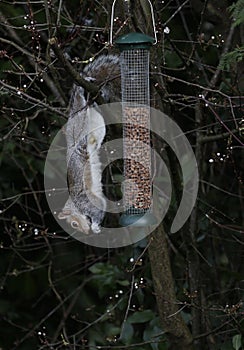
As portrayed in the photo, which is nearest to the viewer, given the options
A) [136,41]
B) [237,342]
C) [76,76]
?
[136,41]

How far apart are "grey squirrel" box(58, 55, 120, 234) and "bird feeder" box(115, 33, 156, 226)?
6 centimetres

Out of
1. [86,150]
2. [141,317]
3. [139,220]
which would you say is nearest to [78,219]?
[86,150]

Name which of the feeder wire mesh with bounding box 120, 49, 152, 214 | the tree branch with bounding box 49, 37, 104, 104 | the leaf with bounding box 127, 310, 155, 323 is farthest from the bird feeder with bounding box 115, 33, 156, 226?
the leaf with bounding box 127, 310, 155, 323

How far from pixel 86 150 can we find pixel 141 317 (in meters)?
0.86

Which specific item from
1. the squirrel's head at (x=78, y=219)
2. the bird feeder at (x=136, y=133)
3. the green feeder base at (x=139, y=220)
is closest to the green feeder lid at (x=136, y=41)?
the bird feeder at (x=136, y=133)

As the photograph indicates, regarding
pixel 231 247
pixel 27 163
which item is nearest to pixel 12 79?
pixel 27 163

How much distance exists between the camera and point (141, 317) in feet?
9.45

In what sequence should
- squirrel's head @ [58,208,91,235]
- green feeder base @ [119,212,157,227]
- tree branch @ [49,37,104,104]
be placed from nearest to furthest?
tree branch @ [49,37,104,104], green feeder base @ [119,212,157,227], squirrel's head @ [58,208,91,235]

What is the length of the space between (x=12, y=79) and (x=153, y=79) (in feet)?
3.40

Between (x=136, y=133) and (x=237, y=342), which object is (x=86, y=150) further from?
(x=237, y=342)

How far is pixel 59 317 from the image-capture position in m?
4.03

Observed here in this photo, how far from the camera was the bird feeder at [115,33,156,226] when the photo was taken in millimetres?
2254

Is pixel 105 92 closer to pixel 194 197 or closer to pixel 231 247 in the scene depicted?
pixel 194 197

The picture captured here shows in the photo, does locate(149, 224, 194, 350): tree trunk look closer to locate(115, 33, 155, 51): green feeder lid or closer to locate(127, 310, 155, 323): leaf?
locate(127, 310, 155, 323): leaf
